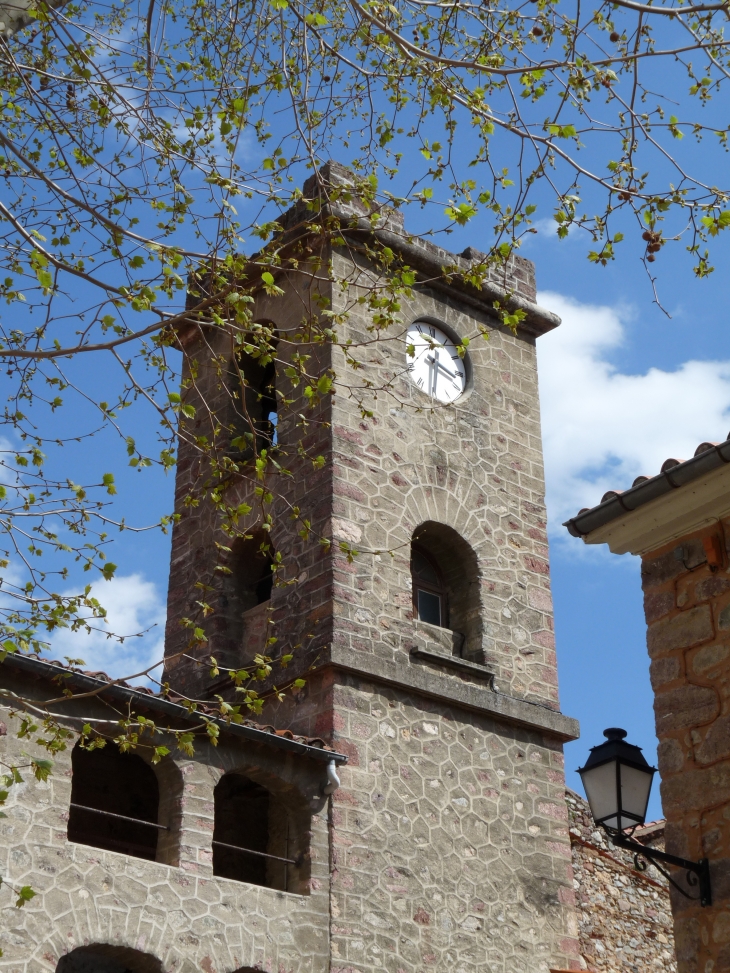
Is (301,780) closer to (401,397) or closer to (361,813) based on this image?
(361,813)

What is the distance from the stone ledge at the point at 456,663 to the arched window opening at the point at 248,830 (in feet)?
6.52

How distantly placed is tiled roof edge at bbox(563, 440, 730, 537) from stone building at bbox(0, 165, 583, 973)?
1683 millimetres

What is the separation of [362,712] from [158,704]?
8.80 feet

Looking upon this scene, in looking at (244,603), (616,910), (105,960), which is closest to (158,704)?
(105,960)

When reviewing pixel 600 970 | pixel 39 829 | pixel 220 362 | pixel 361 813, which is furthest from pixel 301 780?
pixel 220 362

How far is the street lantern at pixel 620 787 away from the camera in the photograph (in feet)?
24.3

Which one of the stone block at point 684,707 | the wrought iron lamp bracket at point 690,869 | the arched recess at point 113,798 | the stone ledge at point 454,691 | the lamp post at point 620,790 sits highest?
the stone ledge at point 454,691

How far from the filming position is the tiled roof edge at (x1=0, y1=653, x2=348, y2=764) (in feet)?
31.3

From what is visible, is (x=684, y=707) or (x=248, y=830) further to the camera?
(x=248, y=830)

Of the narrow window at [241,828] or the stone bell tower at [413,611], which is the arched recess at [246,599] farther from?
the narrow window at [241,828]

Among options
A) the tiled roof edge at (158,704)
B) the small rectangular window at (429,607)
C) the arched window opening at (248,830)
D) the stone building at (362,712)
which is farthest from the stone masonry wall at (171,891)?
the small rectangular window at (429,607)

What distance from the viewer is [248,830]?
41.1 ft

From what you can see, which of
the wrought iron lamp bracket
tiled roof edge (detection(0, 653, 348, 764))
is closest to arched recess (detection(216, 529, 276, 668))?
tiled roof edge (detection(0, 653, 348, 764))

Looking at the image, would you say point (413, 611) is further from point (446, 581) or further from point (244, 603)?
point (244, 603)
